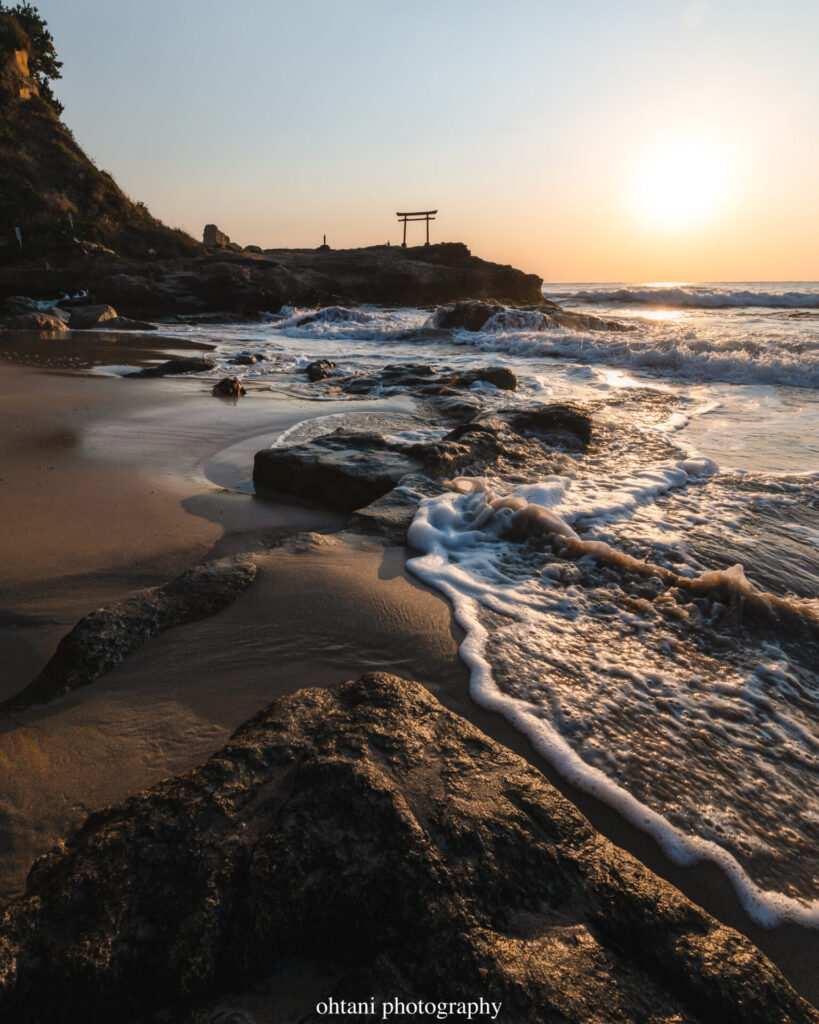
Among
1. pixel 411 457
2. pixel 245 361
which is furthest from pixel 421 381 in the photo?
pixel 411 457

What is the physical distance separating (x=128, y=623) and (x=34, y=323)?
53.6 feet

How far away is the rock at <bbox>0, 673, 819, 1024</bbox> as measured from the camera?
2.87 feet

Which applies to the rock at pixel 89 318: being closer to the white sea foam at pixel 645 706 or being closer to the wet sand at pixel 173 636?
the wet sand at pixel 173 636

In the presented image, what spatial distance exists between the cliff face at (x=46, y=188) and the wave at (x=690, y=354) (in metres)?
23.3

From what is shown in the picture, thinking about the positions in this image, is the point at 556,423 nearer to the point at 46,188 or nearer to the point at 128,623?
the point at 128,623

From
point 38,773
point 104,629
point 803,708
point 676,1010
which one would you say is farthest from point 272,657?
point 803,708

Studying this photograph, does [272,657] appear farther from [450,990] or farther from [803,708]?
[803,708]

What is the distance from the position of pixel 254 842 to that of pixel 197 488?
10.6 feet

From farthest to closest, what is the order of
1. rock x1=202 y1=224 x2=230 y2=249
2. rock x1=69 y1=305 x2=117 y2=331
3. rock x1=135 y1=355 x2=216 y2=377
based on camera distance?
1. rock x1=202 y1=224 x2=230 y2=249
2. rock x1=69 y1=305 x2=117 y2=331
3. rock x1=135 y1=355 x2=216 y2=377

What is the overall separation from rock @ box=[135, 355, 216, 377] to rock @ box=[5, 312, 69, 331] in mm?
7652

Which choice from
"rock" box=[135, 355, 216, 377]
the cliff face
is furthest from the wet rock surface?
the cliff face

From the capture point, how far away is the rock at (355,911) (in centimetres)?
88

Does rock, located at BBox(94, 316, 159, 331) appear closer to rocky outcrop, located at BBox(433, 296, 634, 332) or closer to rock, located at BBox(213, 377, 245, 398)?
rocky outcrop, located at BBox(433, 296, 634, 332)

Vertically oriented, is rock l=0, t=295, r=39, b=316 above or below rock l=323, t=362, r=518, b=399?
above
